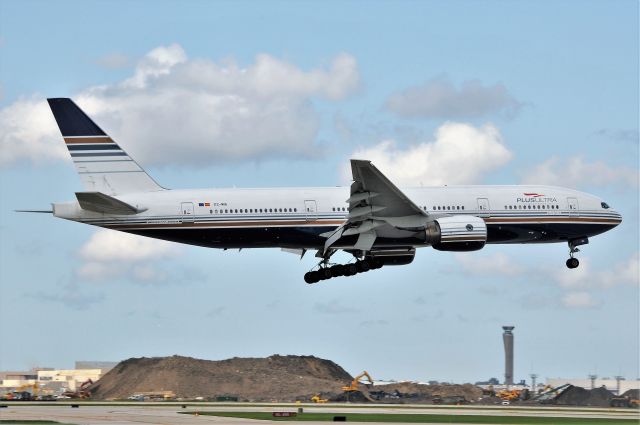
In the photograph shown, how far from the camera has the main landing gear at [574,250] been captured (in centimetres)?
7327

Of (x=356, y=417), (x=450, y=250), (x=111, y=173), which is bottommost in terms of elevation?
(x=356, y=417)

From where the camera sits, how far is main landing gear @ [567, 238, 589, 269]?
240ft

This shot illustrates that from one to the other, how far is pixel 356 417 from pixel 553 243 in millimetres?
18203

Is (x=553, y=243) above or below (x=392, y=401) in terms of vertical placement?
above

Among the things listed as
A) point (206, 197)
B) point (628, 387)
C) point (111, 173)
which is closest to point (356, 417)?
point (206, 197)

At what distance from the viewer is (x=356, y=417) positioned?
2630 inches

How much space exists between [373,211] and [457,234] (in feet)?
17.0

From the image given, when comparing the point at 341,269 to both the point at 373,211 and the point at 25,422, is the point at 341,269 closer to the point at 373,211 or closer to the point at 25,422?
the point at 373,211

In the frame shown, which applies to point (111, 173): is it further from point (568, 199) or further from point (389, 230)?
point (568, 199)

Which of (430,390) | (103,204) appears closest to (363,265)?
(103,204)

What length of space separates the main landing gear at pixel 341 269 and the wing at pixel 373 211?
2311 millimetres

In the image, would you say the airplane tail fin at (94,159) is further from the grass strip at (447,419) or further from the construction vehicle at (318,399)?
the construction vehicle at (318,399)

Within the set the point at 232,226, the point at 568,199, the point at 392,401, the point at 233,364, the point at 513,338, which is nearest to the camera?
the point at 232,226

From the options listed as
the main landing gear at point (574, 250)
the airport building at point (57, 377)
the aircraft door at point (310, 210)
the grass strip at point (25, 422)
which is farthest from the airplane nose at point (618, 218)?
the airport building at point (57, 377)
